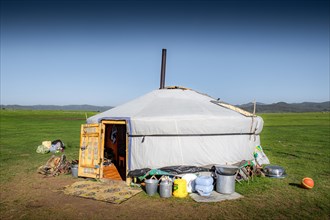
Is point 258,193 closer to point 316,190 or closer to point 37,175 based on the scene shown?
point 316,190

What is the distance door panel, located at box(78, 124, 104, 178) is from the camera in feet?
27.7

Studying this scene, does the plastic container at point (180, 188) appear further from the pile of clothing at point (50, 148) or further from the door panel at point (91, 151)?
the pile of clothing at point (50, 148)

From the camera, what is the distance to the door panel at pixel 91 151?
27.7ft

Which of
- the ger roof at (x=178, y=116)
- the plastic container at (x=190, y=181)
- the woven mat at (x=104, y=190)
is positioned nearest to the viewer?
the woven mat at (x=104, y=190)

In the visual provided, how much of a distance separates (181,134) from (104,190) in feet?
8.61

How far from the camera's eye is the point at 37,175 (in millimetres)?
9086

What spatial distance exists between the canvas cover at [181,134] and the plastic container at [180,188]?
110 cm

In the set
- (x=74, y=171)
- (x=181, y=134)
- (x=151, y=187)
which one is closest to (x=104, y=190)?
(x=151, y=187)

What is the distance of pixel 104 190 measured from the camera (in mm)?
7324

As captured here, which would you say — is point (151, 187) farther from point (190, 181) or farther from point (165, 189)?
point (190, 181)

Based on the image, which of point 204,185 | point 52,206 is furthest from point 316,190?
point 52,206

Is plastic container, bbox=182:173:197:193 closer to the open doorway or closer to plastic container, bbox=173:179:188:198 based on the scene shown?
plastic container, bbox=173:179:188:198

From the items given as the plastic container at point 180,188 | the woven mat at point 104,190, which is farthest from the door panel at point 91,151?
the plastic container at point 180,188

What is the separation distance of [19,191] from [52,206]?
5.81ft
